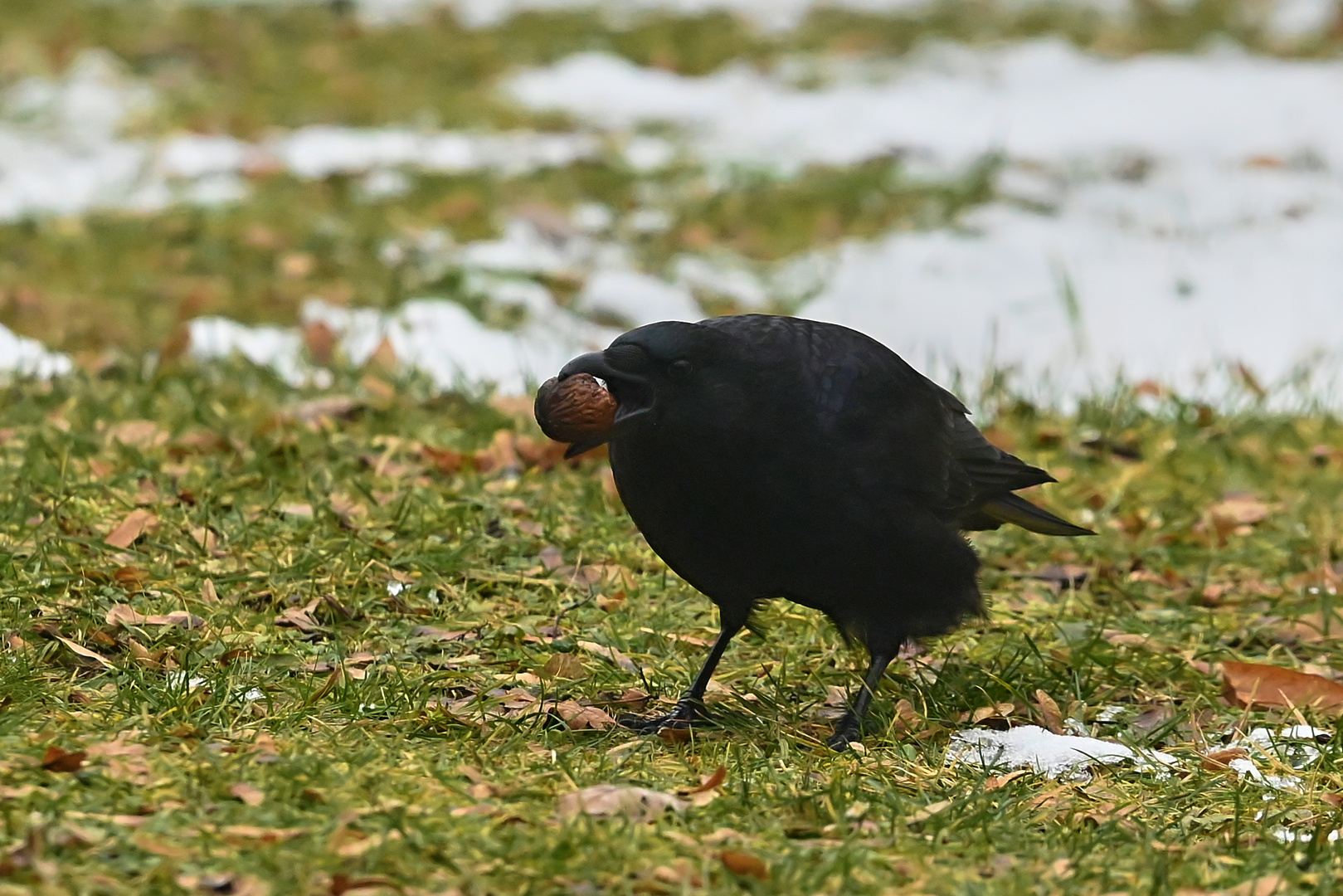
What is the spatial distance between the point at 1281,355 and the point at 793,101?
12.9 feet

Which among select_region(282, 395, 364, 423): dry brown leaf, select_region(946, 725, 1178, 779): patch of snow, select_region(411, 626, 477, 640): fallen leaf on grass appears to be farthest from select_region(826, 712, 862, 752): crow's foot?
select_region(282, 395, 364, 423): dry brown leaf

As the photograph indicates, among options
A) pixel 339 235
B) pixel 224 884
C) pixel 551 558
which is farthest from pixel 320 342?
pixel 224 884

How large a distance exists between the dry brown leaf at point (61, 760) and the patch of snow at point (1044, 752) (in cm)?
165

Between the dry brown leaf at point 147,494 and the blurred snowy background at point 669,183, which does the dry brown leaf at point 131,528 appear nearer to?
the dry brown leaf at point 147,494

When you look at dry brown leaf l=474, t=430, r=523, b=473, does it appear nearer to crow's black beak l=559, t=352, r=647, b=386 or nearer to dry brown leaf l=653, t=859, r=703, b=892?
crow's black beak l=559, t=352, r=647, b=386

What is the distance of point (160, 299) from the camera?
7312mm

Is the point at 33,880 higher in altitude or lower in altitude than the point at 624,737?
higher

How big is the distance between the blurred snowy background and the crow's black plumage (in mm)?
2676

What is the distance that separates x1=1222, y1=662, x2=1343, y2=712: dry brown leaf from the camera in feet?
13.4

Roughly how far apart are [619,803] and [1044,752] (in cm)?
103

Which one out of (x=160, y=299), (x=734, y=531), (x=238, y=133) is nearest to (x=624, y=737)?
(x=734, y=531)

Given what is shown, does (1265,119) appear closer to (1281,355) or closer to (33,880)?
(1281,355)

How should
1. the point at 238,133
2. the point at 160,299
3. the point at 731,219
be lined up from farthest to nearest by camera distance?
the point at 238,133, the point at 731,219, the point at 160,299

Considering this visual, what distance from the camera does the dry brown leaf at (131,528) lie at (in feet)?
14.3
